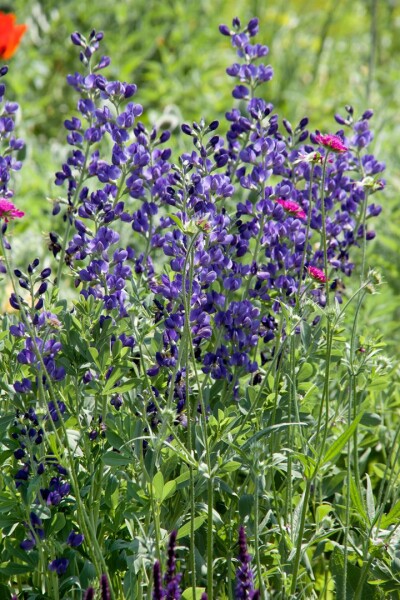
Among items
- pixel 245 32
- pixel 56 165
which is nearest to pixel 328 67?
pixel 56 165

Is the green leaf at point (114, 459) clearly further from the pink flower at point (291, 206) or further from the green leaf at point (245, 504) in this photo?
the pink flower at point (291, 206)

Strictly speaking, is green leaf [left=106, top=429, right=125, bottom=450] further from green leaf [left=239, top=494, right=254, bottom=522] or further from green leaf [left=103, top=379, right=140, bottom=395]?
green leaf [left=239, top=494, right=254, bottom=522]

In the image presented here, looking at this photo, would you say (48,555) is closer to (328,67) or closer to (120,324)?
(120,324)

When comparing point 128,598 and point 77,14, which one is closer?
point 128,598

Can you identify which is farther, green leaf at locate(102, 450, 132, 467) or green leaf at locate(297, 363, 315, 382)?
green leaf at locate(297, 363, 315, 382)

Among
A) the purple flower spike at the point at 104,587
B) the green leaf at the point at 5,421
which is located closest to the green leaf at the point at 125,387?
the green leaf at the point at 5,421

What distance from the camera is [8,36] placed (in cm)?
283

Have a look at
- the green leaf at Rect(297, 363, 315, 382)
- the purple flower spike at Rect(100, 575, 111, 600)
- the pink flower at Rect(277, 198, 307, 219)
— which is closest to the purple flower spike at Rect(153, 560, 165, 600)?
the purple flower spike at Rect(100, 575, 111, 600)

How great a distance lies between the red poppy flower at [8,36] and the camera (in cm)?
276

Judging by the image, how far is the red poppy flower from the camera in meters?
2.76

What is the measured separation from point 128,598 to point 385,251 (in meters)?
1.94

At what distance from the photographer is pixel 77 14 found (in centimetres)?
483

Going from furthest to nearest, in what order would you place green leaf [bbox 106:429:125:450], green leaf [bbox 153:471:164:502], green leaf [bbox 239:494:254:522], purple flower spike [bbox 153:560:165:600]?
green leaf [bbox 239:494:254:522] → green leaf [bbox 106:429:125:450] → green leaf [bbox 153:471:164:502] → purple flower spike [bbox 153:560:165:600]

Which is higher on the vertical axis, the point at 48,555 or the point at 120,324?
the point at 120,324
